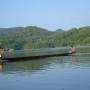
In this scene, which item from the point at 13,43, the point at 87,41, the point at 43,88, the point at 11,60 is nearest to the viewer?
the point at 43,88

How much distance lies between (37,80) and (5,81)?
9.48 ft

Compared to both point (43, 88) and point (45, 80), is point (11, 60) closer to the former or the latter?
point (45, 80)

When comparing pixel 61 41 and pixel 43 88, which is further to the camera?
pixel 61 41

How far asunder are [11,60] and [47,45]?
134064 mm

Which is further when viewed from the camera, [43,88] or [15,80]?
[15,80]

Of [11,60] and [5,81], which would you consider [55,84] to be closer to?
[5,81]

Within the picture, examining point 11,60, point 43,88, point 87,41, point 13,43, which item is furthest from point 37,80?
point 87,41

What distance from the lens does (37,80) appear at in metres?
29.3

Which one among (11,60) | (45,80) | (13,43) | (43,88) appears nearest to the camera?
(43,88)

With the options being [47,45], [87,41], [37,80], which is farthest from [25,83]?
[47,45]

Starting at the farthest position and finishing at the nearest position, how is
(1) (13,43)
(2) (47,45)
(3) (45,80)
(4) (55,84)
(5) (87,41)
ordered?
1. (2) (47,45)
2. (5) (87,41)
3. (1) (13,43)
4. (3) (45,80)
5. (4) (55,84)

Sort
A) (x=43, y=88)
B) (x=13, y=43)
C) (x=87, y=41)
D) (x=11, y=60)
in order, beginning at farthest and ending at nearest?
1. (x=87, y=41)
2. (x=13, y=43)
3. (x=11, y=60)
4. (x=43, y=88)

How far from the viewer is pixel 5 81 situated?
29688mm

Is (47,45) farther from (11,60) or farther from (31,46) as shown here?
(11,60)
